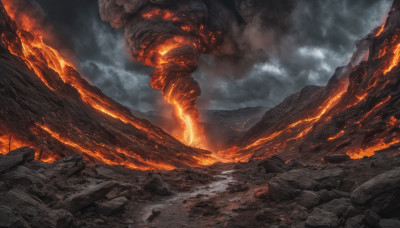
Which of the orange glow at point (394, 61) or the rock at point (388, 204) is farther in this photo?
the orange glow at point (394, 61)

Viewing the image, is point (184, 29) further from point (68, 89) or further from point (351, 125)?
point (351, 125)

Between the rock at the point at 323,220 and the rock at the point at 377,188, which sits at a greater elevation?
the rock at the point at 377,188

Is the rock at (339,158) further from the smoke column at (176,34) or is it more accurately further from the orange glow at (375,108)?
the smoke column at (176,34)

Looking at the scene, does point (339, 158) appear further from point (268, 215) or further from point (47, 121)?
point (47, 121)

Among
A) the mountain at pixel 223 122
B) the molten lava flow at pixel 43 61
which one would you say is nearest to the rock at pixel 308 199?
the molten lava flow at pixel 43 61

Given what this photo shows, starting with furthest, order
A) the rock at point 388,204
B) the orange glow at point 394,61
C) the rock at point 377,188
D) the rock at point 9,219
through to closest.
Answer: the orange glow at point 394,61 < the rock at point 377,188 < the rock at point 388,204 < the rock at point 9,219

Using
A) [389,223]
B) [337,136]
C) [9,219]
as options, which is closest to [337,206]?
[389,223]

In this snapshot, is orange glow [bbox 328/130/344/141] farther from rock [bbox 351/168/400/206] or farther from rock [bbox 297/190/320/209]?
rock [bbox 351/168/400/206]

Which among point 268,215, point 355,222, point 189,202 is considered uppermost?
point 189,202
